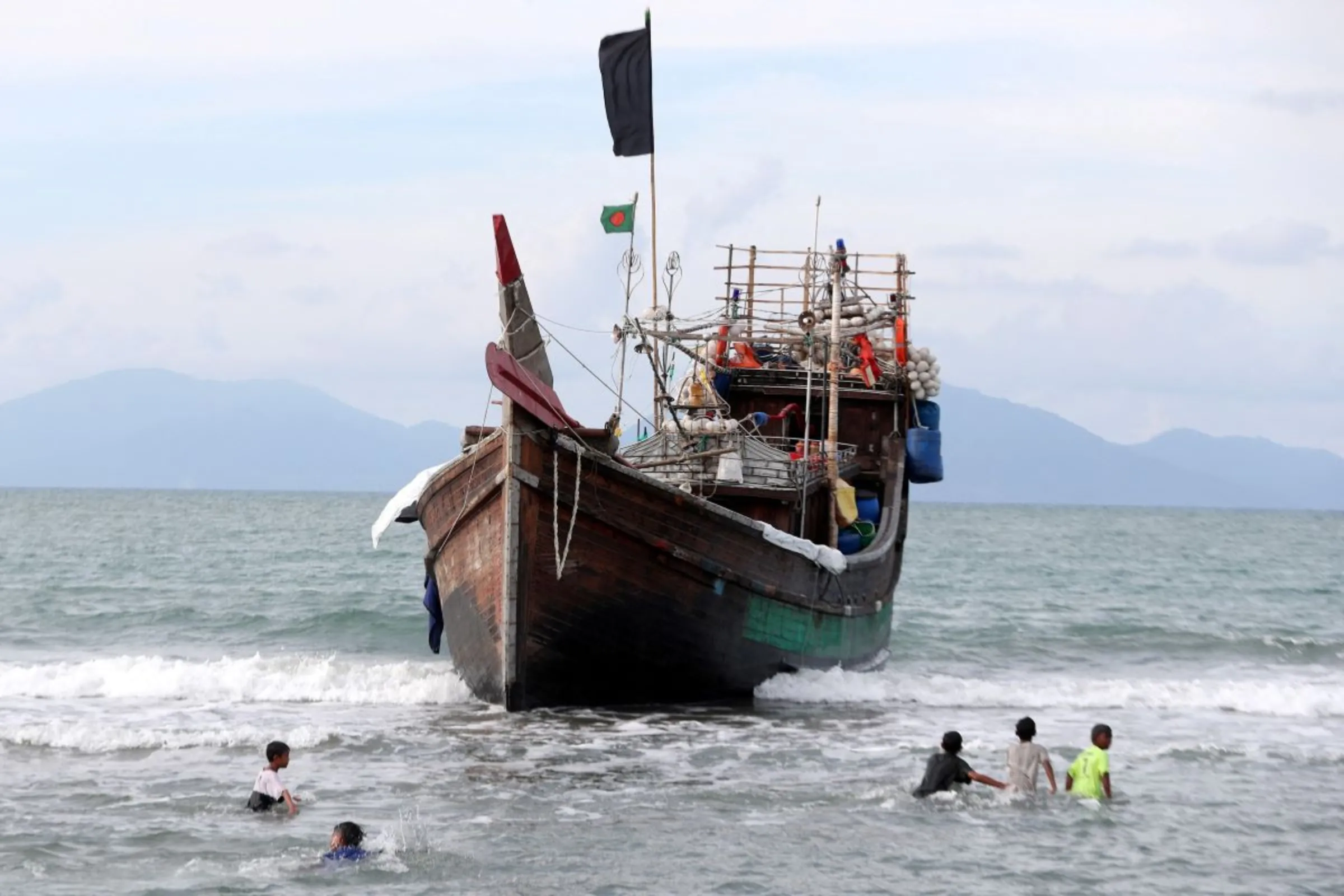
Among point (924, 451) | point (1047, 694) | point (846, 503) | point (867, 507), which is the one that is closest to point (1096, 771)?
point (846, 503)

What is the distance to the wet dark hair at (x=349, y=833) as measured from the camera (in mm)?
11484

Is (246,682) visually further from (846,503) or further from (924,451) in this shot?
(924,451)

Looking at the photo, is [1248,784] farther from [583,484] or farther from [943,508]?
[943,508]

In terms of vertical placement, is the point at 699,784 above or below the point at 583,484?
below

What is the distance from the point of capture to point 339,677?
2130 cm

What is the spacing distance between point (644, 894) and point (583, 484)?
229 inches

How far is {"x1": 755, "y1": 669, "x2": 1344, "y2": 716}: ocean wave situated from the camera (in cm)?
1906

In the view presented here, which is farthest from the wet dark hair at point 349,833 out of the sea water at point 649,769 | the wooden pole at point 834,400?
the wooden pole at point 834,400

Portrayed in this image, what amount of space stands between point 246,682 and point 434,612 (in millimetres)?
2672

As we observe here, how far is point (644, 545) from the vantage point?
16531 mm

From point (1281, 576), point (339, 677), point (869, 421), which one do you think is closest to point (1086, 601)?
point (1281, 576)

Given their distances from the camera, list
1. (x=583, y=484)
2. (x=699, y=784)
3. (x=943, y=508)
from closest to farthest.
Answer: (x=699, y=784) → (x=583, y=484) → (x=943, y=508)

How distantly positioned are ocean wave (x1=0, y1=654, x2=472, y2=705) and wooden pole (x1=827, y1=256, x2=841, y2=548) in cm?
469

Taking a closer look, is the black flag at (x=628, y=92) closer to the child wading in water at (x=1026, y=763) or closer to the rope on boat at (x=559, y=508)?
the rope on boat at (x=559, y=508)
